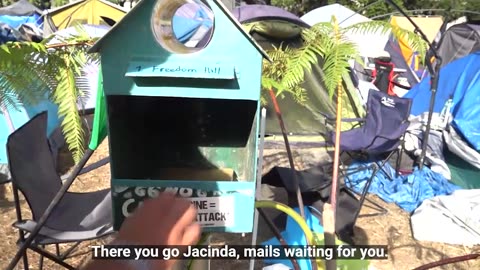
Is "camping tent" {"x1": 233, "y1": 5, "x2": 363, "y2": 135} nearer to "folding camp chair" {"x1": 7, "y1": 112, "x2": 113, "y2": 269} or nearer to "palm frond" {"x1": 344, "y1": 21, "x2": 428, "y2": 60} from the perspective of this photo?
"folding camp chair" {"x1": 7, "y1": 112, "x2": 113, "y2": 269}

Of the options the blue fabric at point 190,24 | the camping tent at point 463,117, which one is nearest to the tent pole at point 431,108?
the camping tent at point 463,117

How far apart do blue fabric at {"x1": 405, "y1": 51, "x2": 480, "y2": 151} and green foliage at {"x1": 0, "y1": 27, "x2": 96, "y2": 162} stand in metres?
3.43

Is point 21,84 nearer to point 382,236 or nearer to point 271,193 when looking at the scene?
point 271,193

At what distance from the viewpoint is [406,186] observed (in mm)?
3531

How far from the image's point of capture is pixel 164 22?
3.51 feet

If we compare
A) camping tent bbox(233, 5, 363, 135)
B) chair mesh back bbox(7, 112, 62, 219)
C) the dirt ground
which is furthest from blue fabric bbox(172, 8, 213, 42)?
camping tent bbox(233, 5, 363, 135)

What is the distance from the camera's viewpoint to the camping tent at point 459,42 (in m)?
7.71

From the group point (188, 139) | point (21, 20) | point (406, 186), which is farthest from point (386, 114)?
point (21, 20)

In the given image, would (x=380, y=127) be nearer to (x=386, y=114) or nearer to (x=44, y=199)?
(x=386, y=114)

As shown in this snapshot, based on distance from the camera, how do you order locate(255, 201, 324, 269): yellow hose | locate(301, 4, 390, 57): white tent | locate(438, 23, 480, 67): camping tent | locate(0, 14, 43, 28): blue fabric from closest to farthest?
A: locate(255, 201, 324, 269): yellow hose → locate(301, 4, 390, 57): white tent → locate(438, 23, 480, 67): camping tent → locate(0, 14, 43, 28): blue fabric

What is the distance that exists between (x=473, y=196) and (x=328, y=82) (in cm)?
268

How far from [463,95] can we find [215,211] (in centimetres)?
353

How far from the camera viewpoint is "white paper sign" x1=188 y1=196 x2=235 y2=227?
1.08 meters

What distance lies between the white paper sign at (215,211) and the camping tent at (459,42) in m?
7.68
